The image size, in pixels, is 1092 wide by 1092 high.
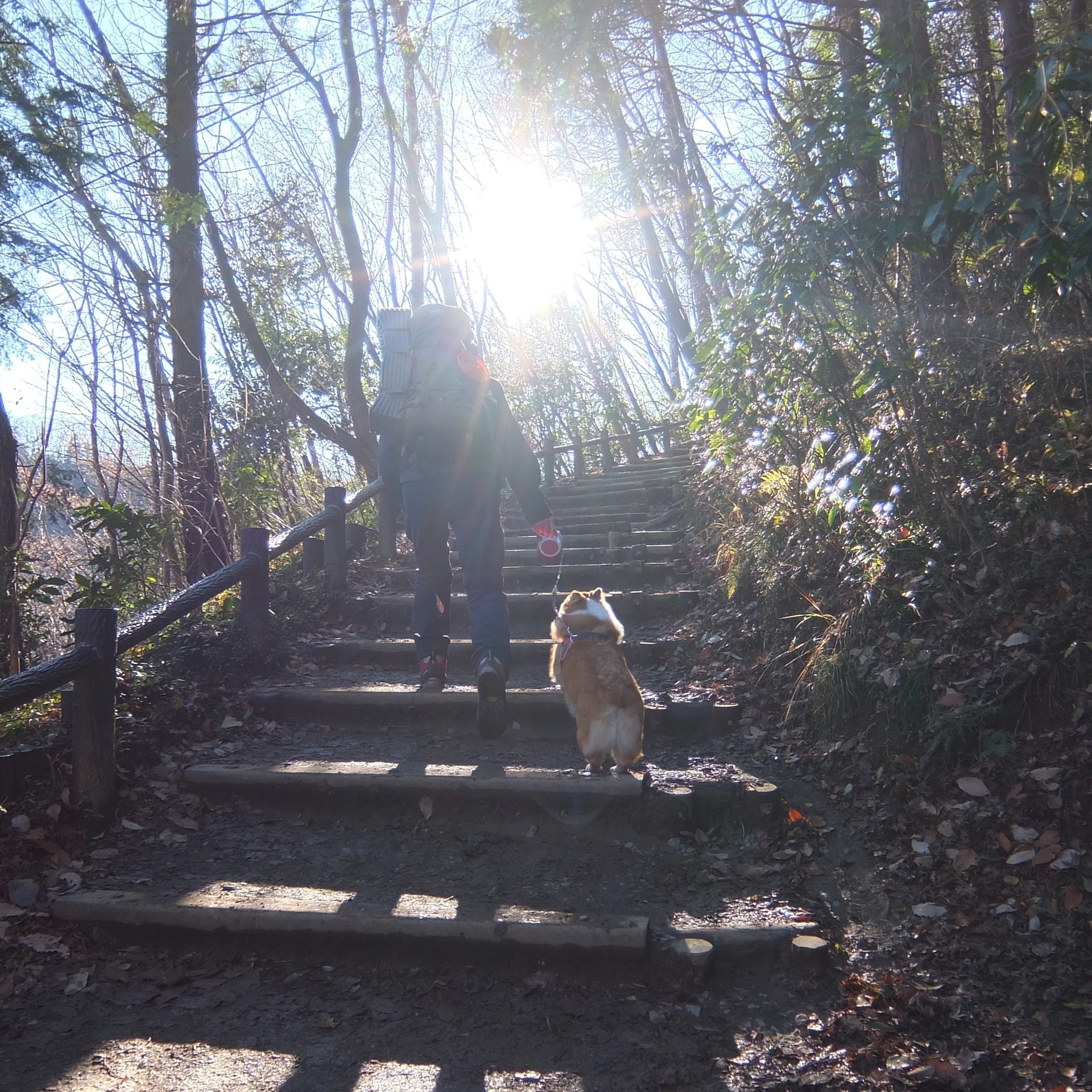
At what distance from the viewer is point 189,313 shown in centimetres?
802

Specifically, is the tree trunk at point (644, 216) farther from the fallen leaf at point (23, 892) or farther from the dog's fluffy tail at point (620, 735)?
the fallen leaf at point (23, 892)

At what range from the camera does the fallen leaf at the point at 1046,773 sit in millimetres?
2977

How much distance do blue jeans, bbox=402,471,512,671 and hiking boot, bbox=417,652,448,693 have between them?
380 millimetres

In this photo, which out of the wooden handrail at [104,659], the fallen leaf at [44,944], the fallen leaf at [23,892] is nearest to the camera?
the fallen leaf at [44,944]

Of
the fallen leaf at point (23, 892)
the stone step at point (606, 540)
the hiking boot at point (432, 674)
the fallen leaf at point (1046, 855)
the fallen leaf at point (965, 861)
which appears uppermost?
the stone step at point (606, 540)

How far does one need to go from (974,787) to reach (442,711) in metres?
2.64

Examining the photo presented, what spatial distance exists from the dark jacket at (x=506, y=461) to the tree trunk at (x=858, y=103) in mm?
2219

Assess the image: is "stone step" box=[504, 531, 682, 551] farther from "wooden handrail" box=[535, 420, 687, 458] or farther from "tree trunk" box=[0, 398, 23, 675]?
"wooden handrail" box=[535, 420, 687, 458]

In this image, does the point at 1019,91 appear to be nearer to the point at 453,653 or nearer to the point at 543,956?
the point at 543,956

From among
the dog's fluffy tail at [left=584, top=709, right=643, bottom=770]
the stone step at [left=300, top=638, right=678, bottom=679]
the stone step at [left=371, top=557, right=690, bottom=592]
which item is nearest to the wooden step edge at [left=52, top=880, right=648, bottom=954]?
the dog's fluffy tail at [left=584, top=709, right=643, bottom=770]

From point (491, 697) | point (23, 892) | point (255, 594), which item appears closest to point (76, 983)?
point (23, 892)

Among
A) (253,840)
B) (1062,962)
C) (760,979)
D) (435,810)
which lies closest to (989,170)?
(1062,962)

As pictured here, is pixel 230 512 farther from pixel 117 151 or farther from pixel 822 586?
pixel 822 586

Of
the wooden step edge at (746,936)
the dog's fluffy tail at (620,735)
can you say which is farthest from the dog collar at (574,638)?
the wooden step edge at (746,936)
